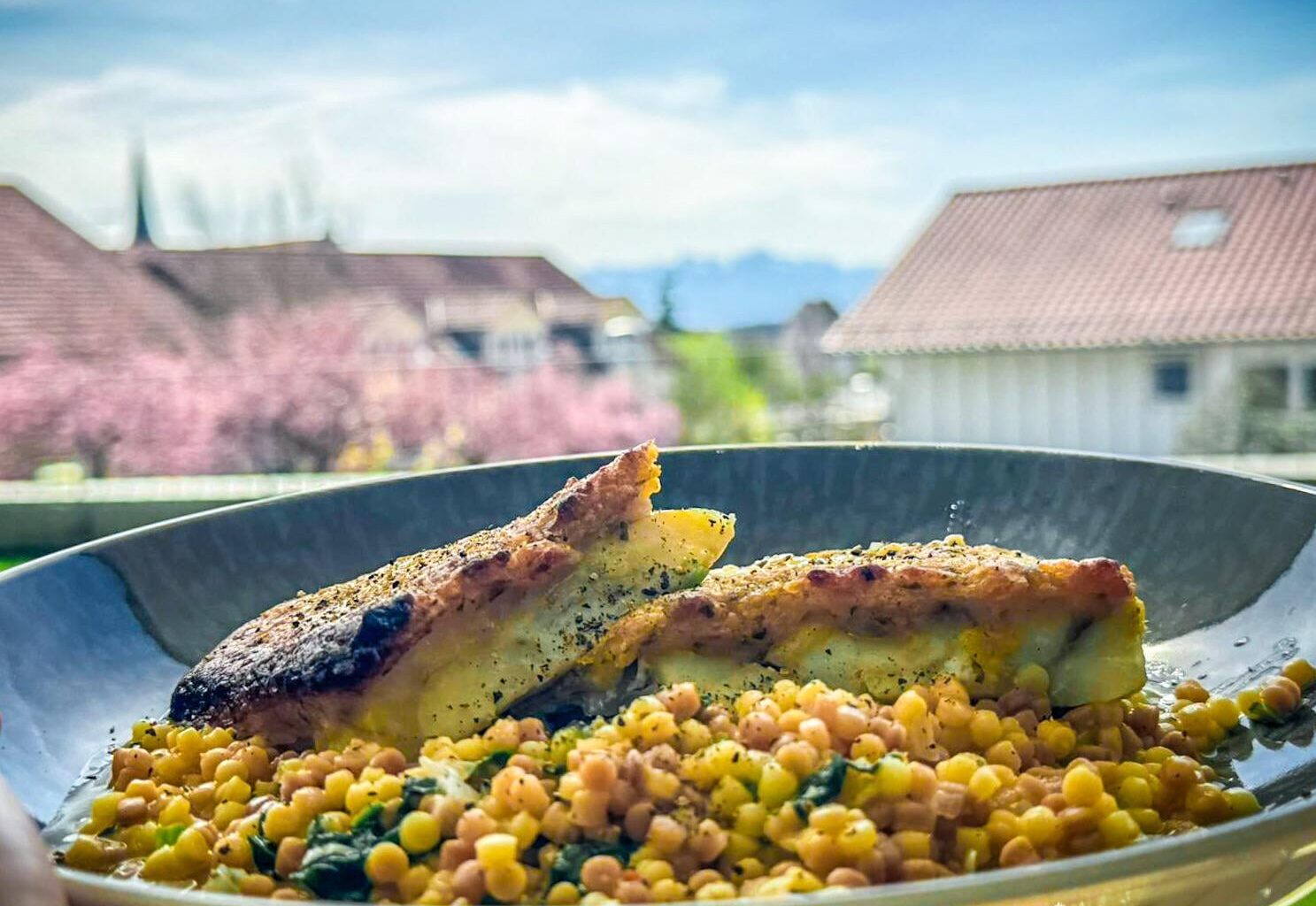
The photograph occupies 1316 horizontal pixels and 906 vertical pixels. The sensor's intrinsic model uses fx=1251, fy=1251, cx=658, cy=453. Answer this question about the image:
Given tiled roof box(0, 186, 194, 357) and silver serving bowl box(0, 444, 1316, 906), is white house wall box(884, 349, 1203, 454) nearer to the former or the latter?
tiled roof box(0, 186, 194, 357)

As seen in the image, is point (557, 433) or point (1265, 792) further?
point (557, 433)

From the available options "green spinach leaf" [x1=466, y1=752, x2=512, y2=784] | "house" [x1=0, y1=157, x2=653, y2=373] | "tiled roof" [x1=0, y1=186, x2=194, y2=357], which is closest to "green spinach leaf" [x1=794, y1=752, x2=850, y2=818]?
"green spinach leaf" [x1=466, y1=752, x2=512, y2=784]

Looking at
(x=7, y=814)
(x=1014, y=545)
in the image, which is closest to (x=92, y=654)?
(x=7, y=814)

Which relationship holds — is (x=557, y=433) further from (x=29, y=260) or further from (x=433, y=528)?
(x=433, y=528)

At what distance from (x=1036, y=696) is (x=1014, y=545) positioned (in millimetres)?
693

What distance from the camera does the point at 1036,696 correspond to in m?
1.74

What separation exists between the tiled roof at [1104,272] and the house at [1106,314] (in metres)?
0.03

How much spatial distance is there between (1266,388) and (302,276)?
1918 centimetres

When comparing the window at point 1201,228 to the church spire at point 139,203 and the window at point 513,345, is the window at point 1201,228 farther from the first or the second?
the church spire at point 139,203

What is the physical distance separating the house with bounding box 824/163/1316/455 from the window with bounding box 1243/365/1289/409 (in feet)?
0.12

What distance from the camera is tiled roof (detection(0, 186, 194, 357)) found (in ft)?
72.8

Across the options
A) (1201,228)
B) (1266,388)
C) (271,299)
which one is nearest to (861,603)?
(1266,388)

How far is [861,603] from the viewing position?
1.76 m

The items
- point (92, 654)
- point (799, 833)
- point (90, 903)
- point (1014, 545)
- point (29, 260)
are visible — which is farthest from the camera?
point (29, 260)
